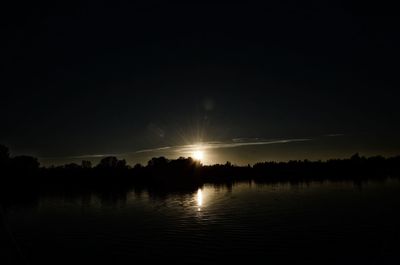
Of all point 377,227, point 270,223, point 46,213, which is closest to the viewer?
point 377,227

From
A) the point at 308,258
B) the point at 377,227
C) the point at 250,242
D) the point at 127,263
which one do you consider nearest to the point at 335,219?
the point at 377,227

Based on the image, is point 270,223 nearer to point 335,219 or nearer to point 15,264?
point 335,219

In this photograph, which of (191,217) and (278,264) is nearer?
(278,264)

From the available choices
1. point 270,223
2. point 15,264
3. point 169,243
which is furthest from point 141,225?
point 15,264

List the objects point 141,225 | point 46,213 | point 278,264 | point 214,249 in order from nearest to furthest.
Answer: point 278,264 → point 214,249 → point 141,225 → point 46,213

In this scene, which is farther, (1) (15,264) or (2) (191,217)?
(2) (191,217)

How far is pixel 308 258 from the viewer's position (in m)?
32.3

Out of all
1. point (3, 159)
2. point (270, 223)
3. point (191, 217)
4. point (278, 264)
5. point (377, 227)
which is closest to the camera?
point (278, 264)

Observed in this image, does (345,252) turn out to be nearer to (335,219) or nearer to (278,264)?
(278,264)

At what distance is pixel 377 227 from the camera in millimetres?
46000

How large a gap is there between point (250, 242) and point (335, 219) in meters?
21.3

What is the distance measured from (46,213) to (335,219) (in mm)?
61408

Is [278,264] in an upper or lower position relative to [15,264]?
lower

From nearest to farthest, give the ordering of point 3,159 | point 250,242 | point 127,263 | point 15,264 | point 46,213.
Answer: point 15,264 → point 127,263 → point 250,242 → point 46,213 → point 3,159
